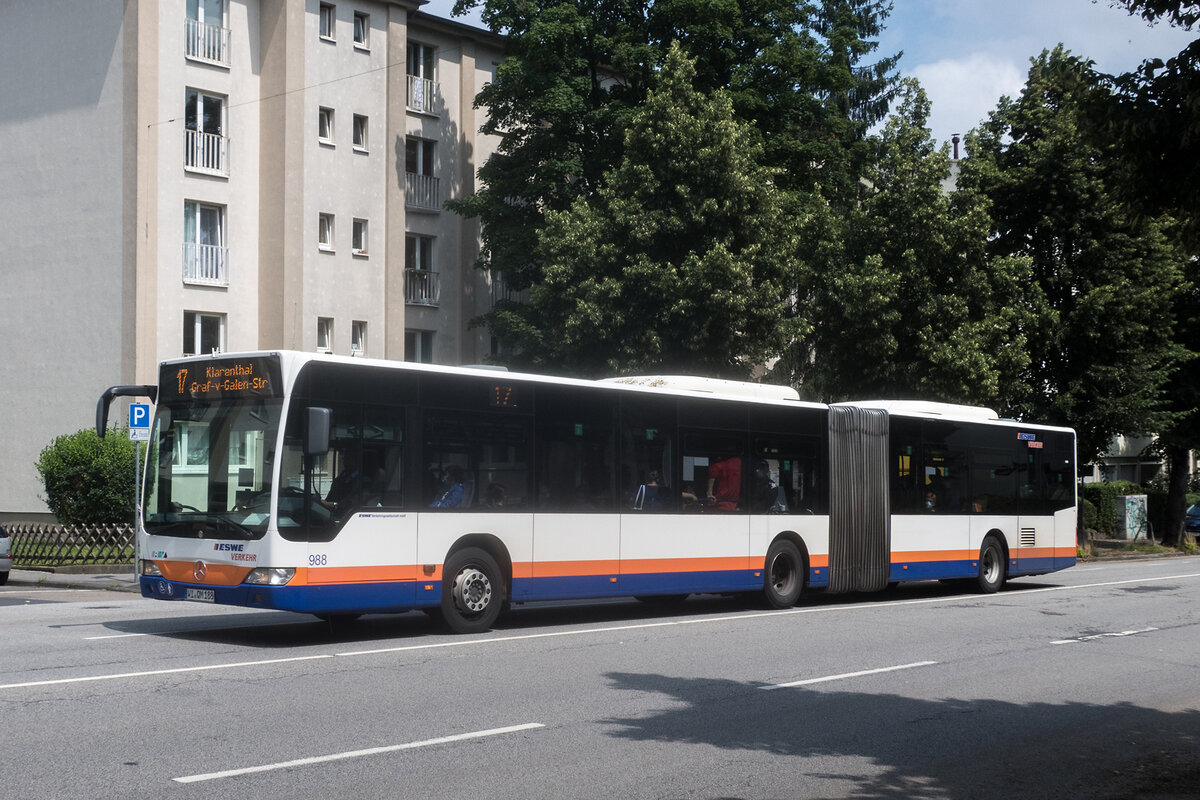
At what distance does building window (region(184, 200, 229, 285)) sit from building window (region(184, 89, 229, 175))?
104 cm

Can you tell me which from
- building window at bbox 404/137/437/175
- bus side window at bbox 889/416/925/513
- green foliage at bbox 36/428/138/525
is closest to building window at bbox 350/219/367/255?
building window at bbox 404/137/437/175

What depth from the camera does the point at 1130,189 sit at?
24.1 ft

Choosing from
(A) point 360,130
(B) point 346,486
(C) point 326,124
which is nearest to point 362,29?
(A) point 360,130

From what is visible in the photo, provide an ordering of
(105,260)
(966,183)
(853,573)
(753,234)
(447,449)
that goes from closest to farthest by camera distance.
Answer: (447,449) → (853,573) → (753,234) → (966,183) → (105,260)

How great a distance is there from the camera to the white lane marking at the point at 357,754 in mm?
7031

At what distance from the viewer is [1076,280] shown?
34.7 meters

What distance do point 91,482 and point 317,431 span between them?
18937mm

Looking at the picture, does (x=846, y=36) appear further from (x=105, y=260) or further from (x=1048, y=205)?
(x=105, y=260)

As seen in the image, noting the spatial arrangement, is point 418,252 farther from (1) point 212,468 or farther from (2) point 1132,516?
(1) point 212,468

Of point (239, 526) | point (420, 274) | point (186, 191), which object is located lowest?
point (239, 526)

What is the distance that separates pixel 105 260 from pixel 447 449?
22544 millimetres

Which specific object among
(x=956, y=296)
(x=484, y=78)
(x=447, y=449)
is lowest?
(x=447, y=449)

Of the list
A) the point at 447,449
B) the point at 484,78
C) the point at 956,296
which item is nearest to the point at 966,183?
the point at 956,296

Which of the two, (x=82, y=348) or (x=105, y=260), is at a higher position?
(x=105, y=260)
